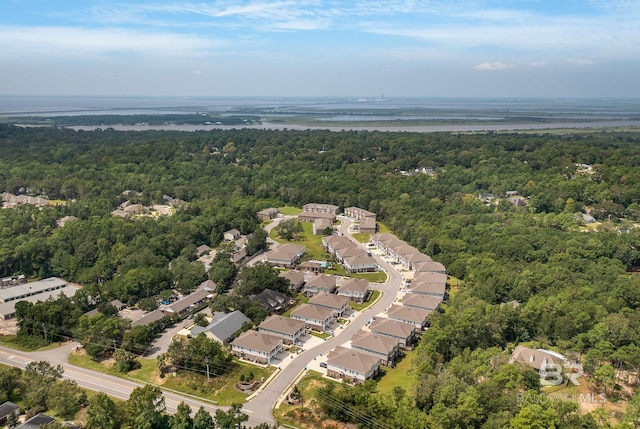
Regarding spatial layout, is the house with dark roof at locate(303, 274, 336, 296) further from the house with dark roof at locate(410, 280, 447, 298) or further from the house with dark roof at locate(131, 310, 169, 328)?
the house with dark roof at locate(131, 310, 169, 328)

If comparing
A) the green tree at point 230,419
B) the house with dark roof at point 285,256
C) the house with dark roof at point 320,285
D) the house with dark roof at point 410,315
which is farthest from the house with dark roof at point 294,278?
the green tree at point 230,419

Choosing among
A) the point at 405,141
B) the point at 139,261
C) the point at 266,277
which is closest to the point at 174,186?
the point at 139,261


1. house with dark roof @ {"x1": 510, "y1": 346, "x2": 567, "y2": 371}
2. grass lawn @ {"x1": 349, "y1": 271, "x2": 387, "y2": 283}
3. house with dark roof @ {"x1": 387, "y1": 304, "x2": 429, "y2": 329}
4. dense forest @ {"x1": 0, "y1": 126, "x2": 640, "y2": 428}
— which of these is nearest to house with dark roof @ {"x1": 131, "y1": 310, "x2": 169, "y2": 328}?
dense forest @ {"x1": 0, "y1": 126, "x2": 640, "y2": 428}

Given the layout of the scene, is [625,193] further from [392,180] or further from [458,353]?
[458,353]

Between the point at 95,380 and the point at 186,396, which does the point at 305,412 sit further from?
the point at 95,380

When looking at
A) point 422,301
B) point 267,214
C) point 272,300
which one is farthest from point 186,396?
point 267,214

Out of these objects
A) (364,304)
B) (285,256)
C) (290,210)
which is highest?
(290,210)

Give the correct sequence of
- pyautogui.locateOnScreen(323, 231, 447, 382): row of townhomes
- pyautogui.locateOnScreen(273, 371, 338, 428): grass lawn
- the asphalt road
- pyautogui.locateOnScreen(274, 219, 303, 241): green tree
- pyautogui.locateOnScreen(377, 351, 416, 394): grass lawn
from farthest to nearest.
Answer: pyautogui.locateOnScreen(274, 219, 303, 241): green tree → pyautogui.locateOnScreen(323, 231, 447, 382): row of townhomes → pyautogui.locateOnScreen(377, 351, 416, 394): grass lawn → the asphalt road → pyautogui.locateOnScreen(273, 371, 338, 428): grass lawn
